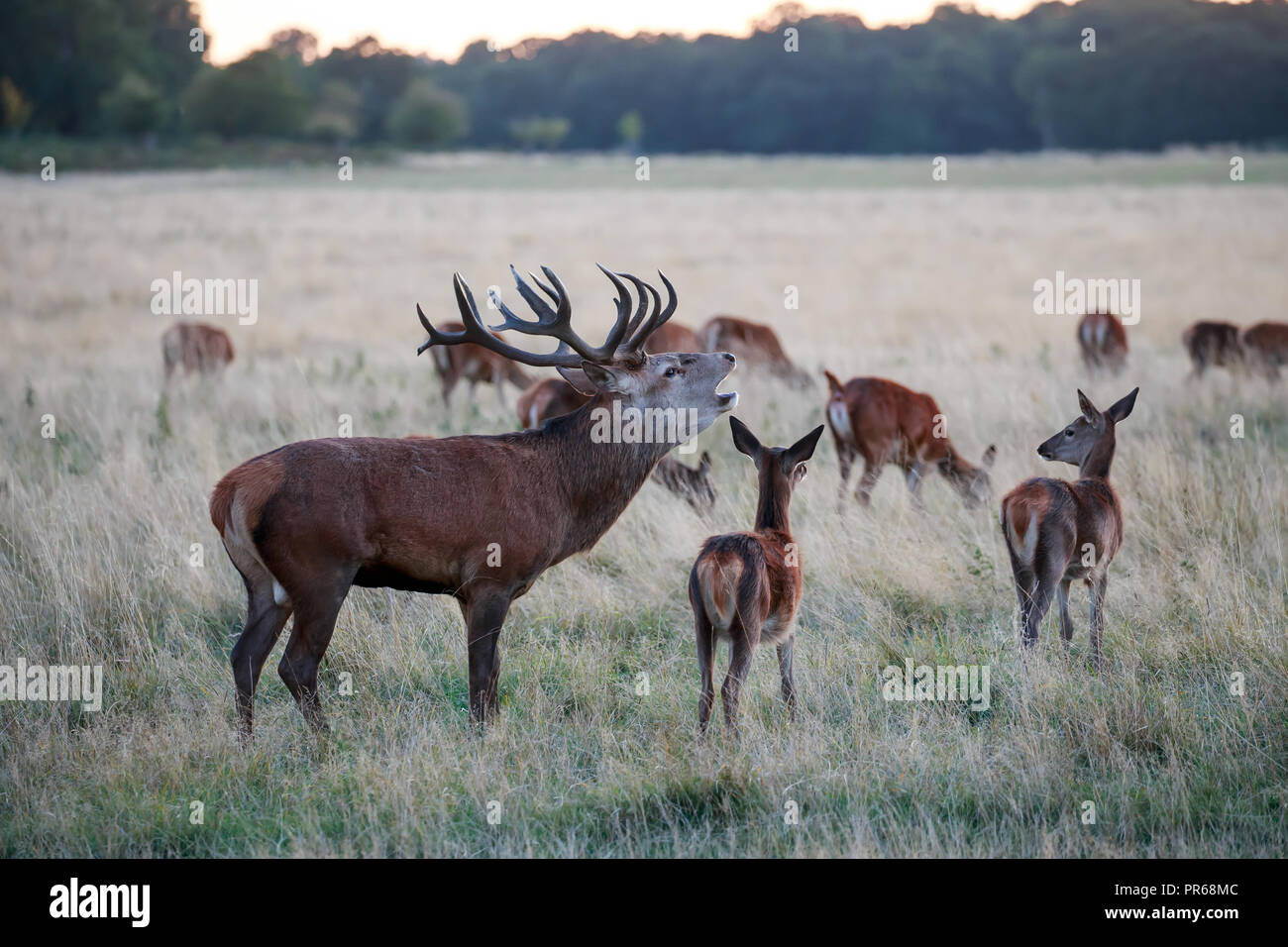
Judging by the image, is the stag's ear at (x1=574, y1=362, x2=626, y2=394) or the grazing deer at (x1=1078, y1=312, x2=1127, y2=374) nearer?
the stag's ear at (x1=574, y1=362, x2=626, y2=394)

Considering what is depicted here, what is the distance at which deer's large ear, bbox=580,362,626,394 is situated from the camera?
20.6 ft

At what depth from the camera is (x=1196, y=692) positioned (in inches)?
236

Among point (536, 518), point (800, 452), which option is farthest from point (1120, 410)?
point (536, 518)

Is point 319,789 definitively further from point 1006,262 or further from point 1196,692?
point 1006,262

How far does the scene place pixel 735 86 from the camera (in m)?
87.7

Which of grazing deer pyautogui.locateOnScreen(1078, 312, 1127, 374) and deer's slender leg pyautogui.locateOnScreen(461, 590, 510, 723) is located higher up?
grazing deer pyautogui.locateOnScreen(1078, 312, 1127, 374)

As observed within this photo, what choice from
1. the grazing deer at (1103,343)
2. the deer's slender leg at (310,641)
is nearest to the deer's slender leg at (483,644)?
the deer's slender leg at (310,641)

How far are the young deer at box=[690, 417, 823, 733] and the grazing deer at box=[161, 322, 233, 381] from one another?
10.2 metres

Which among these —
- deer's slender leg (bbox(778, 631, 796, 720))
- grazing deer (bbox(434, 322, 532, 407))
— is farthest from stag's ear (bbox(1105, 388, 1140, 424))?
grazing deer (bbox(434, 322, 532, 407))

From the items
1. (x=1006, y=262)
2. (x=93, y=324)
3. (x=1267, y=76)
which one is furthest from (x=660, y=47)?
(x=93, y=324)

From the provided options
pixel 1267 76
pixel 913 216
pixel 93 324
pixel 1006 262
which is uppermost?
pixel 1267 76

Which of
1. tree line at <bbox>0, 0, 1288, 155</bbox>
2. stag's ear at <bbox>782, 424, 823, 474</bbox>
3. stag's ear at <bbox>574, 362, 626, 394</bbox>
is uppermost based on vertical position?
tree line at <bbox>0, 0, 1288, 155</bbox>

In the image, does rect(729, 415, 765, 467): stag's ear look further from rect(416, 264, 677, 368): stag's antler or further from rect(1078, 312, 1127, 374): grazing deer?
rect(1078, 312, 1127, 374): grazing deer
